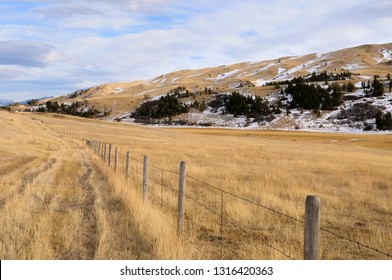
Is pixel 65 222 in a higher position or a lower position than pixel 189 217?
higher

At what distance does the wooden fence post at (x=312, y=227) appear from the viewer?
494 centimetres

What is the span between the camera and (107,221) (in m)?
9.38

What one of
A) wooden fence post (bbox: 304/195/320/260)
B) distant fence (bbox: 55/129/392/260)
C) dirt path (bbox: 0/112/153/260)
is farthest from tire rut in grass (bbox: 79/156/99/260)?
wooden fence post (bbox: 304/195/320/260)

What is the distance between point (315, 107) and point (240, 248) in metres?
97.2

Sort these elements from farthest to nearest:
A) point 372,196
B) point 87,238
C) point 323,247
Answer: point 372,196
point 323,247
point 87,238

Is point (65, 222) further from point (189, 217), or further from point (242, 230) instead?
point (242, 230)

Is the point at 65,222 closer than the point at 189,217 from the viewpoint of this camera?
Yes

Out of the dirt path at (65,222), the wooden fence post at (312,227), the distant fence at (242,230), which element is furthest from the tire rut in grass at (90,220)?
the wooden fence post at (312,227)

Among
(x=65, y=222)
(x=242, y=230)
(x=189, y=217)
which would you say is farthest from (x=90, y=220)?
(x=242, y=230)

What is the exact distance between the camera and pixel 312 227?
5020mm

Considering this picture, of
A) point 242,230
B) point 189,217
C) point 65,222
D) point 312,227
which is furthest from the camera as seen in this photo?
point 189,217

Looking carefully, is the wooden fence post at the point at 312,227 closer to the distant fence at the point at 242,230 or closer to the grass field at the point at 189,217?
the distant fence at the point at 242,230

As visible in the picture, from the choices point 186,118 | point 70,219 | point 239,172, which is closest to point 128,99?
point 186,118
